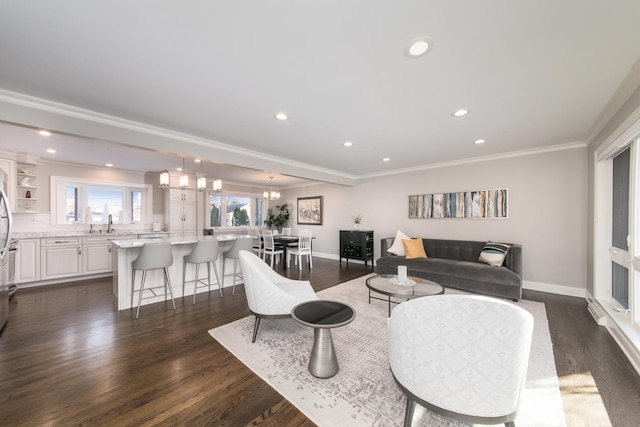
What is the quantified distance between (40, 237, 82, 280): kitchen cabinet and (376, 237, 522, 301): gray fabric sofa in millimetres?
6043

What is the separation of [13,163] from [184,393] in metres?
5.67

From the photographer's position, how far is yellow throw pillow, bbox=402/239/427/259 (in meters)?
4.98

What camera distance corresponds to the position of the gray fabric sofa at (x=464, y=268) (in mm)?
3711

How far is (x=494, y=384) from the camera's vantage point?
119 centimetres

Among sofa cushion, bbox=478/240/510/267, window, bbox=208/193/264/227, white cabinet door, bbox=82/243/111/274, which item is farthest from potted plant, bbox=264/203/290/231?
sofa cushion, bbox=478/240/510/267

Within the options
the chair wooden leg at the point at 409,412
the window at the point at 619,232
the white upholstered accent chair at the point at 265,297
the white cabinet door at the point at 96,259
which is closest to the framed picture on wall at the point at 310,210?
the white cabinet door at the point at 96,259

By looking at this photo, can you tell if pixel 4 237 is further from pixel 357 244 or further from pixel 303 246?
pixel 357 244

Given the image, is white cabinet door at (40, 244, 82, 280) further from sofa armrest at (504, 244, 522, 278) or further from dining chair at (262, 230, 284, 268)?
sofa armrest at (504, 244, 522, 278)

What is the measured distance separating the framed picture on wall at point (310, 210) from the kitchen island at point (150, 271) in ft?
12.3

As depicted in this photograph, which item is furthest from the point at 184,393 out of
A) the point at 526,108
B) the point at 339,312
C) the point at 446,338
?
the point at 526,108

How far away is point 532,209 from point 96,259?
841cm

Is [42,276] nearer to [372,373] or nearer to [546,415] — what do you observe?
[372,373]

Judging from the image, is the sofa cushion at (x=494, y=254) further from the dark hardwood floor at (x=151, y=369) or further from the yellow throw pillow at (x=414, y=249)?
the yellow throw pillow at (x=414, y=249)

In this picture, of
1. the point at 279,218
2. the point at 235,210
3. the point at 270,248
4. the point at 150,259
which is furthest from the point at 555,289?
the point at 235,210
